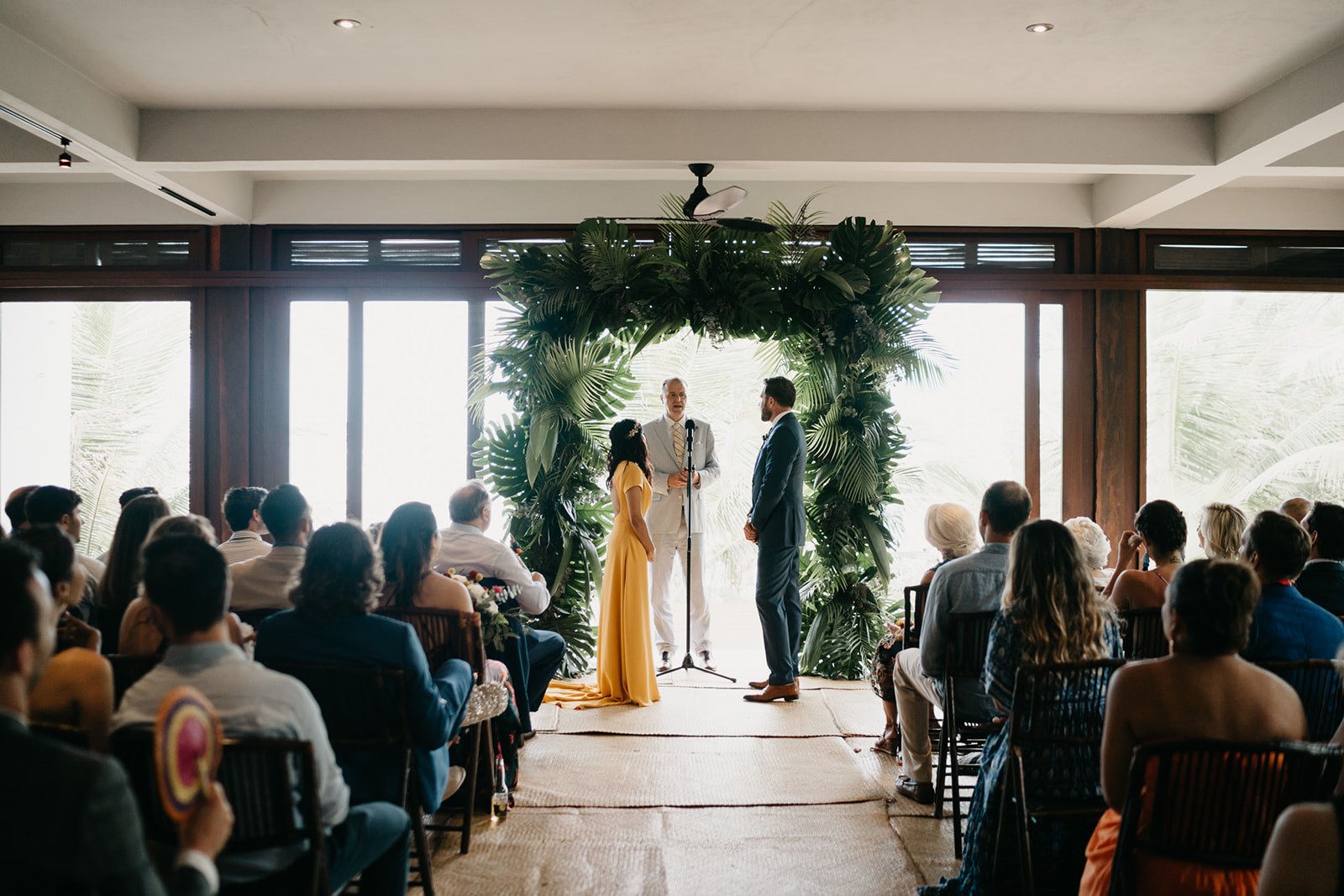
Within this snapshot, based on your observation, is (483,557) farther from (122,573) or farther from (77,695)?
Answer: (77,695)

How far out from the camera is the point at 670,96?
5301mm

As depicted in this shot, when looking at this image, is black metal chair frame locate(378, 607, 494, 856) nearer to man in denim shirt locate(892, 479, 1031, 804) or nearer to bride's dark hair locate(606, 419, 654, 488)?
man in denim shirt locate(892, 479, 1031, 804)

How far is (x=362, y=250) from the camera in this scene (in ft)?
22.0

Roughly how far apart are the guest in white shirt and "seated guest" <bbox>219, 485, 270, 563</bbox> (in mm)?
473

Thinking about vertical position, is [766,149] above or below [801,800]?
above

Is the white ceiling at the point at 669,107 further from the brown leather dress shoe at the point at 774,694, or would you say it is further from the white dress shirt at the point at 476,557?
the brown leather dress shoe at the point at 774,694

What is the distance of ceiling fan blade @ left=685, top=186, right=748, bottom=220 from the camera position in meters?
5.31

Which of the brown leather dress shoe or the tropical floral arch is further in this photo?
the tropical floral arch

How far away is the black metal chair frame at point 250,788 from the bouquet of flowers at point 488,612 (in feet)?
5.40

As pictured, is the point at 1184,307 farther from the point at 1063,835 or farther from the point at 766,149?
the point at 1063,835

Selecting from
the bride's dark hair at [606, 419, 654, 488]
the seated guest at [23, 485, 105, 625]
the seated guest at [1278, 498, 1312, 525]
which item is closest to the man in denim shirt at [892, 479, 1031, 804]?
the seated guest at [1278, 498, 1312, 525]

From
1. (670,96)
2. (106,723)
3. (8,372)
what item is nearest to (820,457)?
(670,96)

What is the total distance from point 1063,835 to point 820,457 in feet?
11.6

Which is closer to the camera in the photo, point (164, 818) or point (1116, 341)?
point (164, 818)
